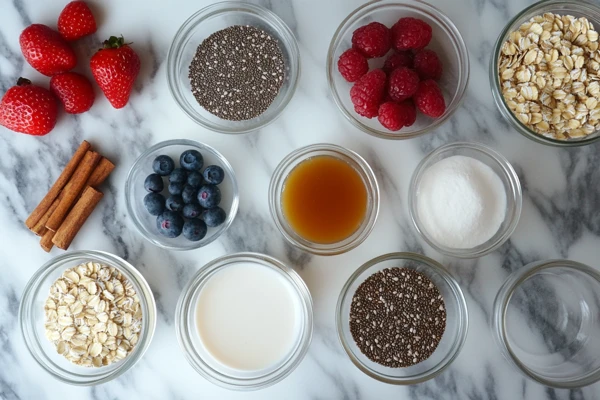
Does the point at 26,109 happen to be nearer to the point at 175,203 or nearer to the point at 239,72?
the point at 175,203

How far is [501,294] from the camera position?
5.06ft

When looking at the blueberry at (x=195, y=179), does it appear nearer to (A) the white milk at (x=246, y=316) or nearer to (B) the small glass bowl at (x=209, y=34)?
(B) the small glass bowl at (x=209, y=34)

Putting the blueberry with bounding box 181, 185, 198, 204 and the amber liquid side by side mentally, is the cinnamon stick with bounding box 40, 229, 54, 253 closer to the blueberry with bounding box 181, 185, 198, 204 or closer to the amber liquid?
the blueberry with bounding box 181, 185, 198, 204

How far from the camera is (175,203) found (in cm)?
146

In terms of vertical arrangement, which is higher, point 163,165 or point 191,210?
point 163,165

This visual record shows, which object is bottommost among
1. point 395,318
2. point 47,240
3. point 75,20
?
point 395,318

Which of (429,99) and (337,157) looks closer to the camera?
(429,99)

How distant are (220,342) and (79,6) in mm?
1073

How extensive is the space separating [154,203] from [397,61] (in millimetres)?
797

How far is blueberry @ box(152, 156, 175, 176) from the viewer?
147 centimetres

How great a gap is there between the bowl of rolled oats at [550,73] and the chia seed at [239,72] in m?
0.64

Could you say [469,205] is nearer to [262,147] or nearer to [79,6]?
[262,147]

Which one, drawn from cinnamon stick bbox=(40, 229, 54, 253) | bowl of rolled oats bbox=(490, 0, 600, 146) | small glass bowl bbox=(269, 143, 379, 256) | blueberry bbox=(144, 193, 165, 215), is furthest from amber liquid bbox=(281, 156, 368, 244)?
cinnamon stick bbox=(40, 229, 54, 253)

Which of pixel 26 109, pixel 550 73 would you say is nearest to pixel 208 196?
pixel 26 109
